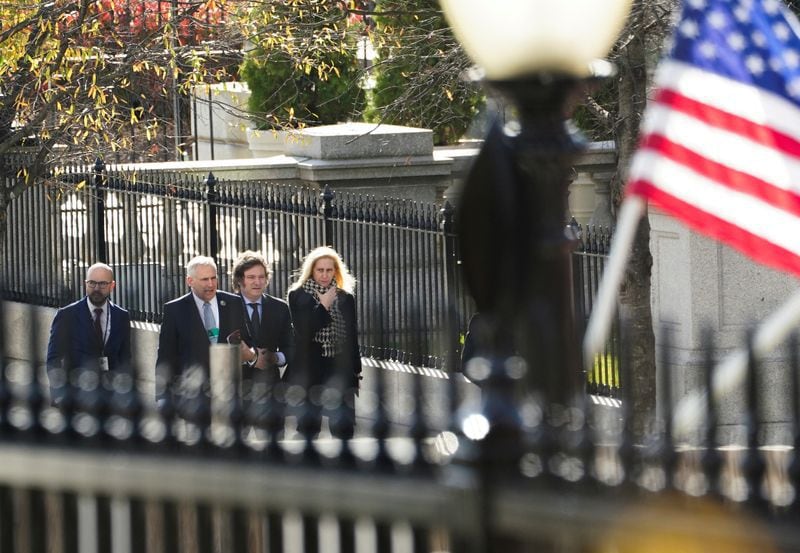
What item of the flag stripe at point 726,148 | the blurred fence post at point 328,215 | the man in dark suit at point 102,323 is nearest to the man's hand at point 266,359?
the man in dark suit at point 102,323

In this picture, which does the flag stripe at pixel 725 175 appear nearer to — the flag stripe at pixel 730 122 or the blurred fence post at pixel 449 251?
the flag stripe at pixel 730 122

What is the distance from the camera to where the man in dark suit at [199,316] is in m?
10.6

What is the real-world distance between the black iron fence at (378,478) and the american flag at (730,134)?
191 centimetres

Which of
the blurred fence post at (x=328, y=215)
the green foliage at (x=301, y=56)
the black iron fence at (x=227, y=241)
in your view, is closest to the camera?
the green foliage at (x=301, y=56)

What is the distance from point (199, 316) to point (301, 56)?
378 cm

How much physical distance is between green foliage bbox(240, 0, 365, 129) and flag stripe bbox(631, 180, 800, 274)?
7.39 meters

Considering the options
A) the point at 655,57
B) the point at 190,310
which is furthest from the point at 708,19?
the point at 655,57

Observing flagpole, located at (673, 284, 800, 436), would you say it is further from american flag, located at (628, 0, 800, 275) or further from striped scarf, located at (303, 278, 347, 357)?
striped scarf, located at (303, 278, 347, 357)

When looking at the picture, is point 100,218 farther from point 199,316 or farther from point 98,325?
point 199,316

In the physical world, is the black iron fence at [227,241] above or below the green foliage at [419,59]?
below

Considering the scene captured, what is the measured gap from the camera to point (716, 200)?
17.9 feet

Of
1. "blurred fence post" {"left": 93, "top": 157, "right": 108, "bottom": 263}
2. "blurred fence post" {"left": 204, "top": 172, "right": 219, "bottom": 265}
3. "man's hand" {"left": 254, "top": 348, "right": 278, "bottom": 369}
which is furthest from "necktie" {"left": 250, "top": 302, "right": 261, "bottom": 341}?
"blurred fence post" {"left": 93, "top": 157, "right": 108, "bottom": 263}

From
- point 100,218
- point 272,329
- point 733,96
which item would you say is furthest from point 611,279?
point 100,218

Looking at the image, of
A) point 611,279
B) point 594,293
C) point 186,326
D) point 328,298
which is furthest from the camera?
point 594,293
